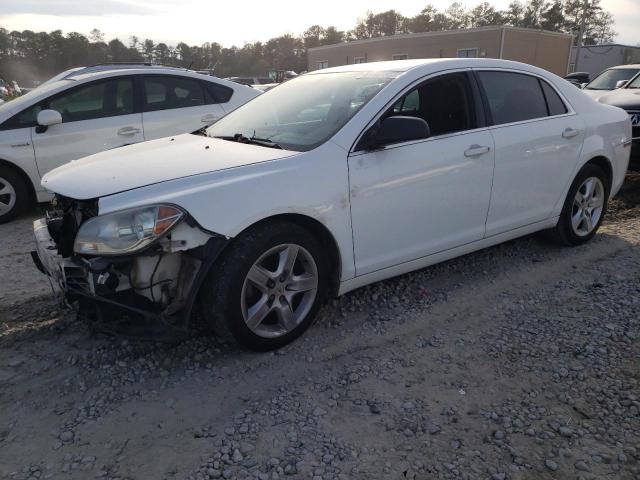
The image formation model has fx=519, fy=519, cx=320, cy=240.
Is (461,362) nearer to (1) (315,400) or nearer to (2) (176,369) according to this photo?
(1) (315,400)

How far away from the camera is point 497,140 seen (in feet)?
12.9

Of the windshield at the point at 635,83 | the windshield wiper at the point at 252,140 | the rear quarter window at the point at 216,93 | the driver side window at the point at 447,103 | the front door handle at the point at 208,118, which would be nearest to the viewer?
the windshield wiper at the point at 252,140

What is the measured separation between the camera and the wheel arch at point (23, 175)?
5.89 m

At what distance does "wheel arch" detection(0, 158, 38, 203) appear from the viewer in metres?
5.89

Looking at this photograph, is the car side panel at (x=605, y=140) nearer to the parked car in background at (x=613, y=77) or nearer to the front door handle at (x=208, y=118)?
the front door handle at (x=208, y=118)

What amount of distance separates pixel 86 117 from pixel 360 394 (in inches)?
201

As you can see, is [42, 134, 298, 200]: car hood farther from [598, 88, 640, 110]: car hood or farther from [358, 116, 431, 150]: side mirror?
[598, 88, 640, 110]: car hood

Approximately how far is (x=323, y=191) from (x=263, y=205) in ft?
1.37

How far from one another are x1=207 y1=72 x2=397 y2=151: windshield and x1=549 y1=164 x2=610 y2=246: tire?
7.16 feet

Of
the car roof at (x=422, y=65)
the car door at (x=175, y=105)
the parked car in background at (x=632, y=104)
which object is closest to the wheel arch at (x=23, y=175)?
the car door at (x=175, y=105)

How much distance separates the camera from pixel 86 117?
6.19m

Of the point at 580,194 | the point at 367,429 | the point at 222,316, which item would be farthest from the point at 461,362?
the point at 580,194

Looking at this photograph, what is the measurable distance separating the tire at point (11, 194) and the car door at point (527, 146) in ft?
16.8

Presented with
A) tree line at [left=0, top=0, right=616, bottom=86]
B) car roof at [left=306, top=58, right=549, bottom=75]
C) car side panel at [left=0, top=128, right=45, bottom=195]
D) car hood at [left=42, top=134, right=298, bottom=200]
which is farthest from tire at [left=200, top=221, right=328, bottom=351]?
tree line at [left=0, top=0, right=616, bottom=86]
